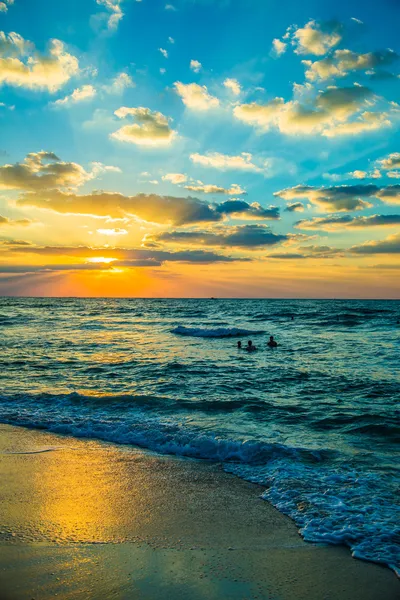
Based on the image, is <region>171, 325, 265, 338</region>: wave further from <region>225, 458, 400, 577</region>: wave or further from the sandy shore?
the sandy shore

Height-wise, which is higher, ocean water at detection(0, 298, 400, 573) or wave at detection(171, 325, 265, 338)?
ocean water at detection(0, 298, 400, 573)

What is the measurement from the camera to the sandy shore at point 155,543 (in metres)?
3.65

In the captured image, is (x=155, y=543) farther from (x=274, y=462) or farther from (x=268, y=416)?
(x=268, y=416)

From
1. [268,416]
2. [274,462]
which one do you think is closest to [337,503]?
[274,462]

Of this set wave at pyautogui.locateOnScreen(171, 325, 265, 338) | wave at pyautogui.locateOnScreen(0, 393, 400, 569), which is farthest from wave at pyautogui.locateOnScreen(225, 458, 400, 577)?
wave at pyautogui.locateOnScreen(171, 325, 265, 338)

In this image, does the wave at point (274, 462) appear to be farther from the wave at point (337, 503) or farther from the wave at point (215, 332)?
the wave at point (215, 332)

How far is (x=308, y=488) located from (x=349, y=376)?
9.54m

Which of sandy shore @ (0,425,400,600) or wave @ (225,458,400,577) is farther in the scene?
wave @ (225,458,400,577)

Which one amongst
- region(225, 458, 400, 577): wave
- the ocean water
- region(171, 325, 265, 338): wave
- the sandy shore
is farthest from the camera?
region(171, 325, 265, 338): wave

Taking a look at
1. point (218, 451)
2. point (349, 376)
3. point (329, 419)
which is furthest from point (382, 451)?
point (349, 376)

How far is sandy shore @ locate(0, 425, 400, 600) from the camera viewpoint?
3648 mm

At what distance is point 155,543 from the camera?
4398 mm

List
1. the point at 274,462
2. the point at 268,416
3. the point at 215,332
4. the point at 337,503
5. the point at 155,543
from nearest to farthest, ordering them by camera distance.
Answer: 1. the point at 155,543
2. the point at 337,503
3. the point at 274,462
4. the point at 268,416
5. the point at 215,332

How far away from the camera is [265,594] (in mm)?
3582
